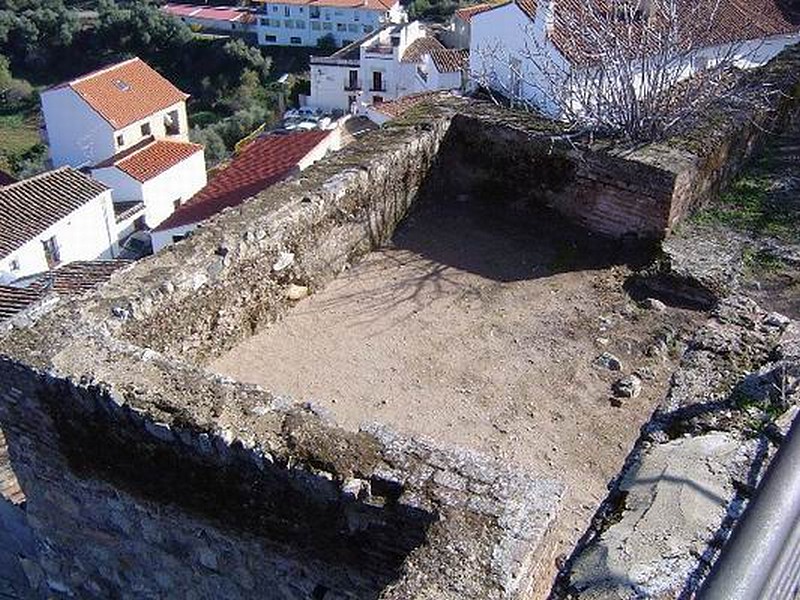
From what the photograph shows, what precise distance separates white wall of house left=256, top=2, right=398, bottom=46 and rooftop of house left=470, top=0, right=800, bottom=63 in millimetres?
29971

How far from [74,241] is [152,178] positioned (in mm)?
4445

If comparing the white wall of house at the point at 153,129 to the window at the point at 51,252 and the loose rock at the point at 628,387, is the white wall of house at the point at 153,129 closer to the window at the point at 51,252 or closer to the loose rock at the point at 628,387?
the window at the point at 51,252

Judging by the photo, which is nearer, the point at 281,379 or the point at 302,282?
the point at 281,379

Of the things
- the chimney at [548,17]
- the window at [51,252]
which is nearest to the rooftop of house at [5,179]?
the window at [51,252]

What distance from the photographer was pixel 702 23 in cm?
683

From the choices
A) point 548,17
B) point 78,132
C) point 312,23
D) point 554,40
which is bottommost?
point 78,132

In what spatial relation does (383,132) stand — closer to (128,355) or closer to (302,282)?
(302,282)

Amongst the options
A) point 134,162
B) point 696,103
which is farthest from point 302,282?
point 134,162

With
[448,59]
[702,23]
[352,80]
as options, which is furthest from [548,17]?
[352,80]

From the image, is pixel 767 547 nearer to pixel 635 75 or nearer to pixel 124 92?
pixel 635 75

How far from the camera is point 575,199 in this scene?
19.3 ft

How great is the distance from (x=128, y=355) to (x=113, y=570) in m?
1.03

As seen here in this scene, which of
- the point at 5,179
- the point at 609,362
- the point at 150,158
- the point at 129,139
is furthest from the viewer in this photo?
the point at 129,139

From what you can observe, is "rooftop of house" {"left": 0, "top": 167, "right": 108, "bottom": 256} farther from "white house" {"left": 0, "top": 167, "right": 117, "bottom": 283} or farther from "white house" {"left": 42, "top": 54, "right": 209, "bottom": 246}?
"white house" {"left": 42, "top": 54, "right": 209, "bottom": 246}
